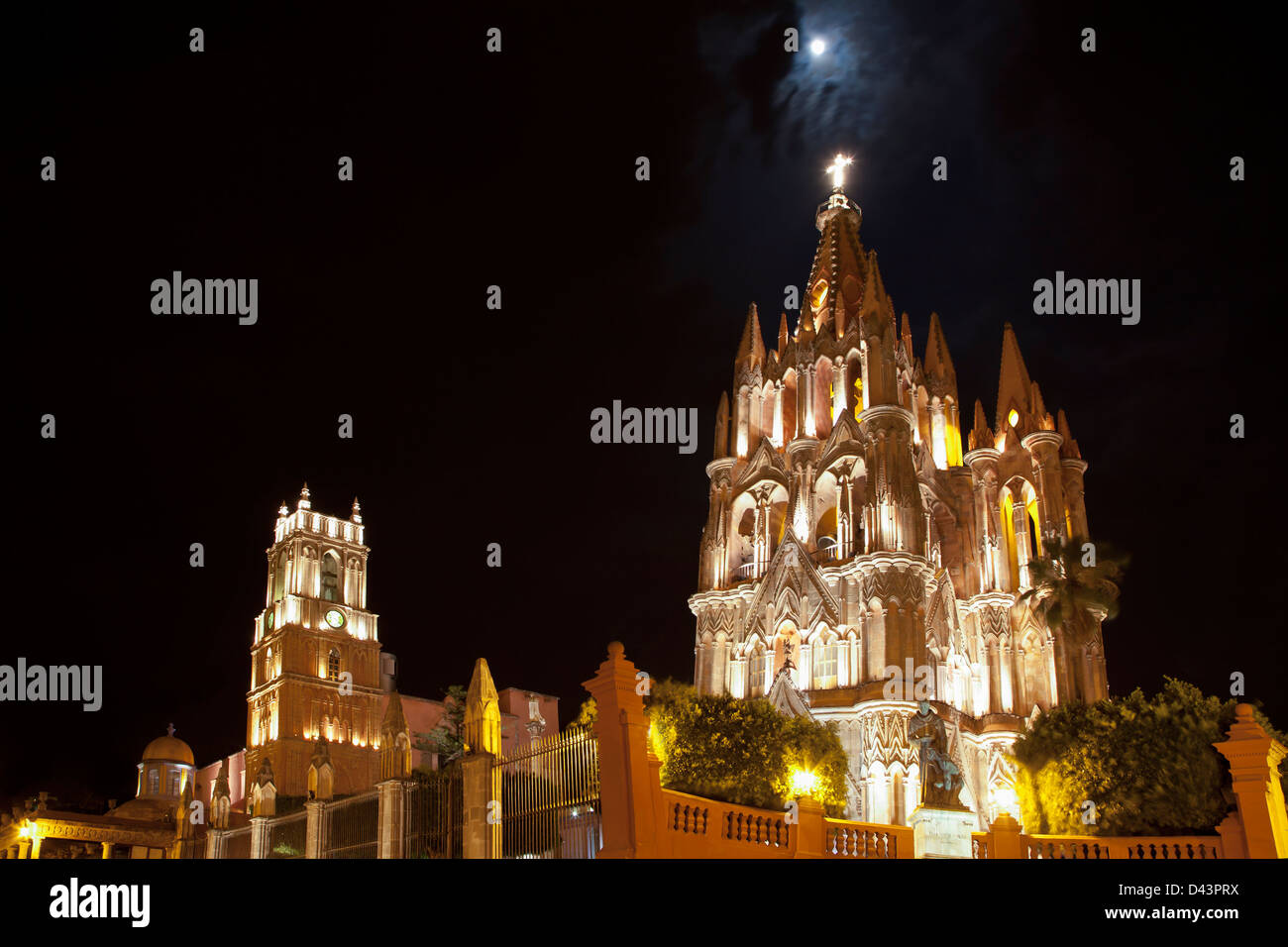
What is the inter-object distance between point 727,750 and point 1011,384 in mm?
28599

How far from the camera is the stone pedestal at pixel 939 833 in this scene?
25727 millimetres

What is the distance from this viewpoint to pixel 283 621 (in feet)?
245

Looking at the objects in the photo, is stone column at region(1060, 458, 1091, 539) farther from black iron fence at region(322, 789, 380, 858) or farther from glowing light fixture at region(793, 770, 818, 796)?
black iron fence at region(322, 789, 380, 858)

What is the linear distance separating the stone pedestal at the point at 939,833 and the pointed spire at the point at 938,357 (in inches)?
1366

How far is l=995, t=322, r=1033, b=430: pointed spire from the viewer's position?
2168 inches

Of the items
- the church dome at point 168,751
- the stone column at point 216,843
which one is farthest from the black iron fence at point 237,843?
the church dome at point 168,751

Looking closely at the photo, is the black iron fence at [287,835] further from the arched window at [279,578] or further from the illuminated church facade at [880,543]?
the arched window at [279,578]

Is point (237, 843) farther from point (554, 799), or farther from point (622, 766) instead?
point (622, 766)

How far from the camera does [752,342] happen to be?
5747 centimetres

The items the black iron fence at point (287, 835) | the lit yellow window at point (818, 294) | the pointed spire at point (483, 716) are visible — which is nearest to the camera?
the pointed spire at point (483, 716)

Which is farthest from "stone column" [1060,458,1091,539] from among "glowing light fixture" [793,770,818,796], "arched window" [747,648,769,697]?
"glowing light fixture" [793,770,818,796]
